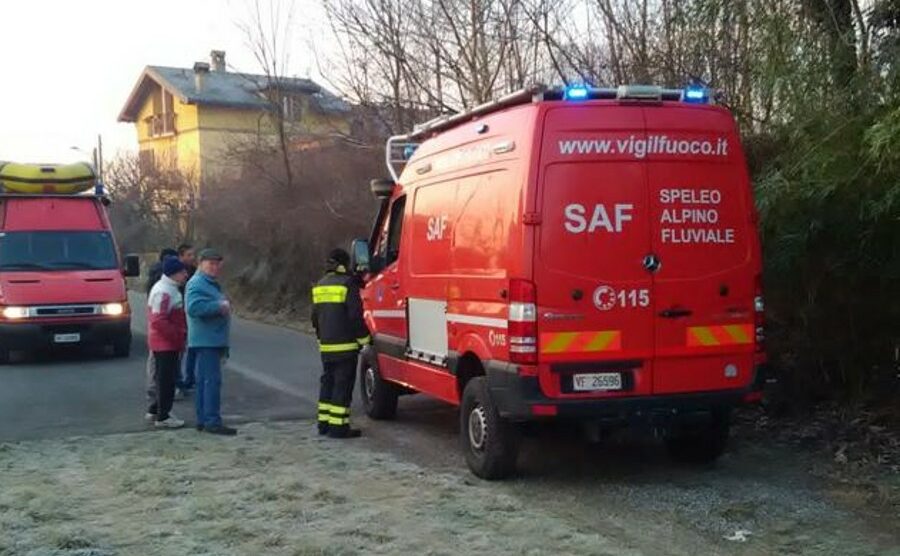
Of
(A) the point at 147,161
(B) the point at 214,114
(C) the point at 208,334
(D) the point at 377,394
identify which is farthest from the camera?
(B) the point at 214,114

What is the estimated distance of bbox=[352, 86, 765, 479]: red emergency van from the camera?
644 centimetres

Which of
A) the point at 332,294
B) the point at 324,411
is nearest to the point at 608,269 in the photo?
the point at 332,294

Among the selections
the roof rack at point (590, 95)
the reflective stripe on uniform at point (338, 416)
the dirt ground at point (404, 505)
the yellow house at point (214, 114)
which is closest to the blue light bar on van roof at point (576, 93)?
the roof rack at point (590, 95)

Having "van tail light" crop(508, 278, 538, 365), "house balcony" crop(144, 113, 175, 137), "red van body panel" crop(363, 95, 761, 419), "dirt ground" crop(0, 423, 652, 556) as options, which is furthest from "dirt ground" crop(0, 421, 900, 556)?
"house balcony" crop(144, 113, 175, 137)

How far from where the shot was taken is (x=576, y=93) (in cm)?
669

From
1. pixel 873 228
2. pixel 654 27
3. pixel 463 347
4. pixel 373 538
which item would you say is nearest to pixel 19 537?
pixel 373 538

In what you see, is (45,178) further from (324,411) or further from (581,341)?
(581,341)

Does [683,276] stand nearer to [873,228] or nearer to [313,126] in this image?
[873,228]

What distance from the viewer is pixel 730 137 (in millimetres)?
6875

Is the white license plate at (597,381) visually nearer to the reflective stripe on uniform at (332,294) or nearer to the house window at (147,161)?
the reflective stripe on uniform at (332,294)

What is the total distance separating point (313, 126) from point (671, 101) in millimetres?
15293

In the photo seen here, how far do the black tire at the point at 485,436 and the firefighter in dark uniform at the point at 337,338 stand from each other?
1.87 m

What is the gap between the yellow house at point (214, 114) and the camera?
69.8ft

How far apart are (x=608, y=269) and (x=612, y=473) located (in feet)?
5.45
